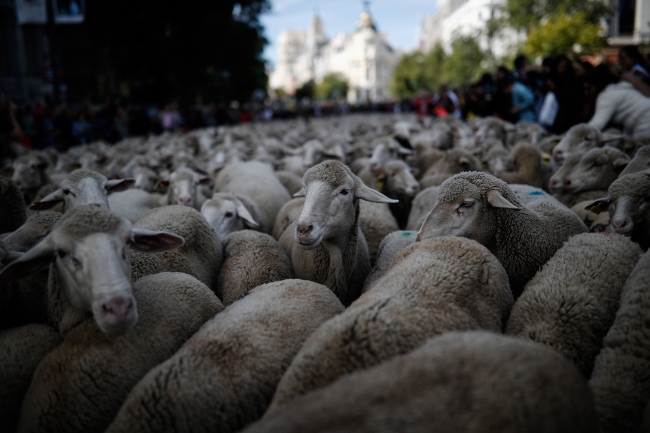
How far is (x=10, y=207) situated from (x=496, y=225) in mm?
4140

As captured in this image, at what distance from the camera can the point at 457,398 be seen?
1461 mm

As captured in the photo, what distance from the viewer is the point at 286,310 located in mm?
2406

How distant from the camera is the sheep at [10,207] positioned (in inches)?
166

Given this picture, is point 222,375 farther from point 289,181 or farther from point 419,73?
point 419,73

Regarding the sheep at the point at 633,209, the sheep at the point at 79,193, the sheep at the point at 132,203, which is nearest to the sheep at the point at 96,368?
the sheep at the point at 79,193

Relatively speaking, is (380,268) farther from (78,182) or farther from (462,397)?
(78,182)

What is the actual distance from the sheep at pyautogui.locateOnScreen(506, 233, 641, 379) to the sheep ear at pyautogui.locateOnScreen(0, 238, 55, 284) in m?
2.33

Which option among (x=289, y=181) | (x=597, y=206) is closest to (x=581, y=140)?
(x=597, y=206)

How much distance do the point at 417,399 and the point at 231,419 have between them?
0.85 meters

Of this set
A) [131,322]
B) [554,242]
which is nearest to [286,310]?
[131,322]

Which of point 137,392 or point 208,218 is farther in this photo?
point 208,218

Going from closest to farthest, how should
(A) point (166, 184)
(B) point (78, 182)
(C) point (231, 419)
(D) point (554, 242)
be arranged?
1. (C) point (231, 419)
2. (D) point (554, 242)
3. (B) point (78, 182)
4. (A) point (166, 184)

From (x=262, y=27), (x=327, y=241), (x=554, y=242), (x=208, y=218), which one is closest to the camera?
(x=554, y=242)

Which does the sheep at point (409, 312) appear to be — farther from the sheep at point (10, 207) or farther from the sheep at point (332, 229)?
the sheep at point (10, 207)
